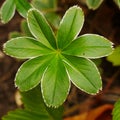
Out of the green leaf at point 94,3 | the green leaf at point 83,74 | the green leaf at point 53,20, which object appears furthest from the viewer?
Answer: the green leaf at point 53,20

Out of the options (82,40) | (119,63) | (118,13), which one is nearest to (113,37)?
(118,13)

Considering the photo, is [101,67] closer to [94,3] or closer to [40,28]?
[94,3]

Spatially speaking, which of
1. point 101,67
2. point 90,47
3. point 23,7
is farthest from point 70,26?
point 101,67


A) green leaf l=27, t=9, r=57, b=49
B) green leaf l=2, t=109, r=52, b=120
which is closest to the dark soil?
green leaf l=2, t=109, r=52, b=120

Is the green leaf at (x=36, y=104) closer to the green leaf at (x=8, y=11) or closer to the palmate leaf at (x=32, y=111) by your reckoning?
the palmate leaf at (x=32, y=111)

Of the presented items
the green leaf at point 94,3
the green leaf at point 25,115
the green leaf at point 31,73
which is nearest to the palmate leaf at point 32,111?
the green leaf at point 25,115

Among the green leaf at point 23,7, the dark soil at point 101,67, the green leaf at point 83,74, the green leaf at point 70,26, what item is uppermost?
the green leaf at point 23,7
